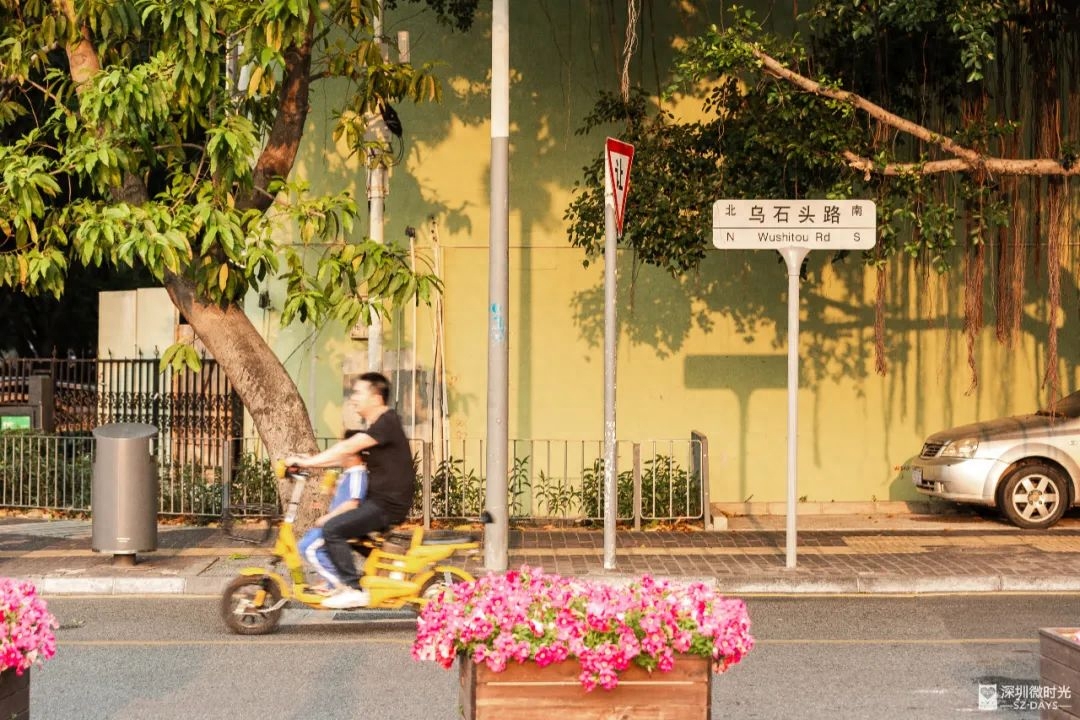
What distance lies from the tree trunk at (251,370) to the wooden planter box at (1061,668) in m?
7.95

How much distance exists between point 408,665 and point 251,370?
515 centimetres

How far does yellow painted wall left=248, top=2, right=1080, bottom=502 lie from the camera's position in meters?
16.5

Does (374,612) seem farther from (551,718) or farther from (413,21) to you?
(413,21)

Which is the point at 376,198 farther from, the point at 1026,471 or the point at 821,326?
the point at 1026,471

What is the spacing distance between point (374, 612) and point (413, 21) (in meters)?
8.50

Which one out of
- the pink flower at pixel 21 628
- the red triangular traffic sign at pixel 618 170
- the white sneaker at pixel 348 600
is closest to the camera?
the pink flower at pixel 21 628

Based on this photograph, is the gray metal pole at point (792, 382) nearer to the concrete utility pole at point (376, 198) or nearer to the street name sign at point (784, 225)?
the street name sign at point (784, 225)

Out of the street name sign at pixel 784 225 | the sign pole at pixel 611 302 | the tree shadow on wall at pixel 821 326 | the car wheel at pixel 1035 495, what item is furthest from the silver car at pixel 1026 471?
the sign pole at pixel 611 302

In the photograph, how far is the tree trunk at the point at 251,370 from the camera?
12898 mm

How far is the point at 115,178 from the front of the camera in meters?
11.5

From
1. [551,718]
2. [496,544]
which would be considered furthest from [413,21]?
[551,718]

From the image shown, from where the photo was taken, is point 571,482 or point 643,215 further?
point 571,482

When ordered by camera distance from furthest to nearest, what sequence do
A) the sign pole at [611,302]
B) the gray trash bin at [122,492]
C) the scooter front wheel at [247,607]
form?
1. the gray trash bin at [122,492]
2. the sign pole at [611,302]
3. the scooter front wheel at [247,607]

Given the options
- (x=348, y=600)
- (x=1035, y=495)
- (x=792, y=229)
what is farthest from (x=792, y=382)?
(x=348, y=600)
